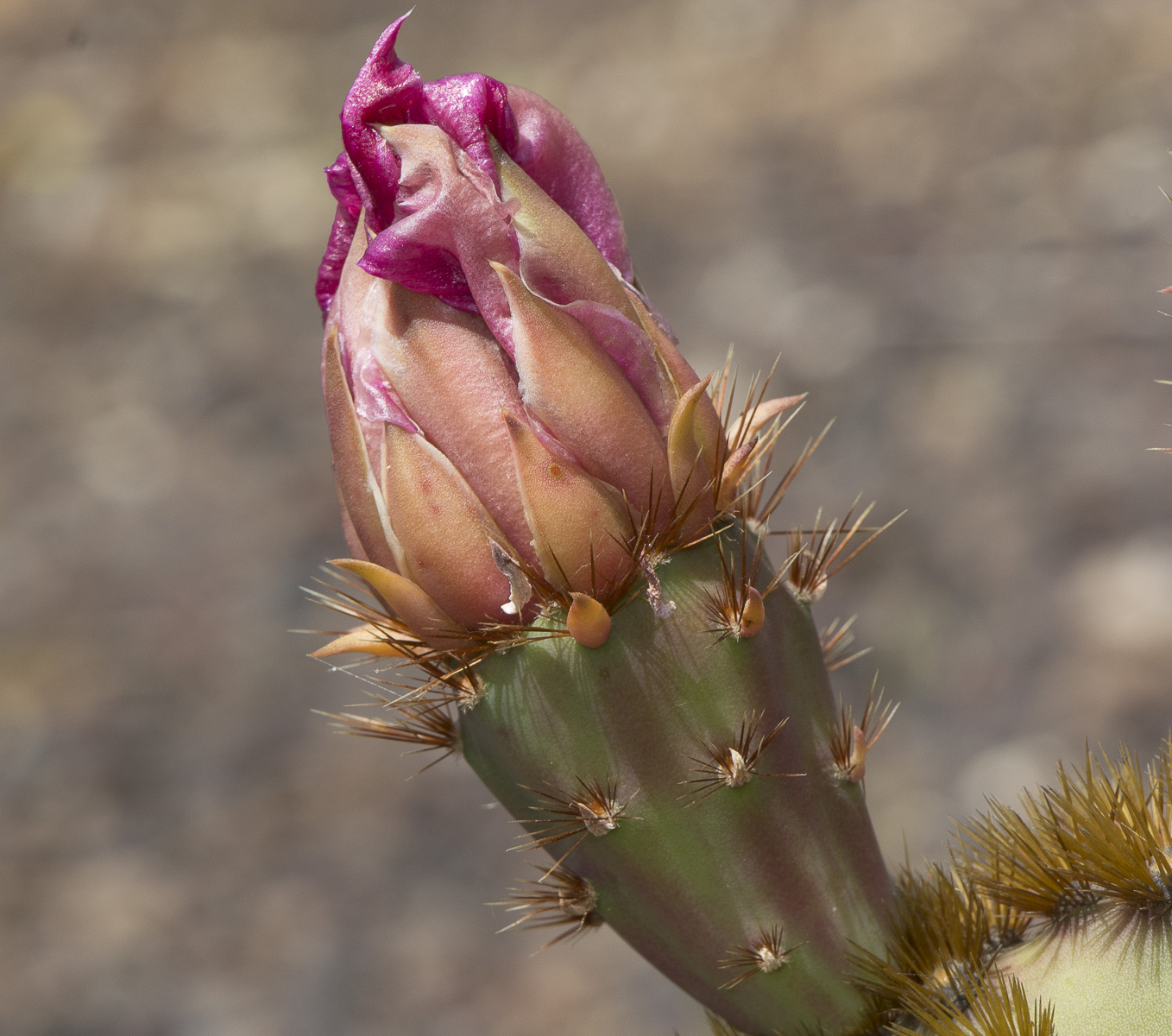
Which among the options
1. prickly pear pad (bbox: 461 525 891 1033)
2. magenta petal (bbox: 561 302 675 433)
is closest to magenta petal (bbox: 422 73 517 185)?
magenta petal (bbox: 561 302 675 433)

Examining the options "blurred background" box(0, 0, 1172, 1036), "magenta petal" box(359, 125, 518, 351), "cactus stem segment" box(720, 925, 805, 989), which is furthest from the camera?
"blurred background" box(0, 0, 1172, 1036)

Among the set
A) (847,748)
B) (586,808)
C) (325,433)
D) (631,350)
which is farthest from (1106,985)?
(325,433)

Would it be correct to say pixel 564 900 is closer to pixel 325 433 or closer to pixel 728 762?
pixel 728 762

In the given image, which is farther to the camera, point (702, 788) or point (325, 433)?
point (325, 433)

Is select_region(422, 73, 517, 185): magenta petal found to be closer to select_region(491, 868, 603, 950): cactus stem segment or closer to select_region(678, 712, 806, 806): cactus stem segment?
select_region(678, 712, 806, 806): cactus stem segment

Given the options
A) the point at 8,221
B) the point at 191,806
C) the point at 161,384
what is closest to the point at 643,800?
the point at 191,806

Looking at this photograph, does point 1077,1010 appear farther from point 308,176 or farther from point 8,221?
point 8,221
